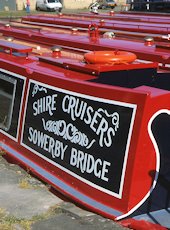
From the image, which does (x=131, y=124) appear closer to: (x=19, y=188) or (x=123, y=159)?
(x=123, y=159)

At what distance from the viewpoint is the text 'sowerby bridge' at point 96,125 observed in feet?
12.2

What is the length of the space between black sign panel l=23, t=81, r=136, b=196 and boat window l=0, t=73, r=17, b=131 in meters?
0.46

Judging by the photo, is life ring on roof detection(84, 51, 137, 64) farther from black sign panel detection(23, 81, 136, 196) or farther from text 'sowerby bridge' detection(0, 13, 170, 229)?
black sign panel detection(23, 81, 136, 196)

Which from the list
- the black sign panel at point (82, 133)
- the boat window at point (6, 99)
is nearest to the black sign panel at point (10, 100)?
the boat window at point (6, 99)

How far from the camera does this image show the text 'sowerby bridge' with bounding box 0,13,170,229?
371cm

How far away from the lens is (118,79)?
4.61 meters

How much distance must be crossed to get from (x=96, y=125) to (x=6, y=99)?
6.39 ft

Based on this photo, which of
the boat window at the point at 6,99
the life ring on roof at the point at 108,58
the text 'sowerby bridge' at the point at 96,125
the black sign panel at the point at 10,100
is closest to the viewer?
the text 'sowerby bridge' at the point at 96,125

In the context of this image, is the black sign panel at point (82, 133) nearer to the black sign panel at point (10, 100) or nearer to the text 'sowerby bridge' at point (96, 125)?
the text 'sowerby bridge' at point (96, 125)

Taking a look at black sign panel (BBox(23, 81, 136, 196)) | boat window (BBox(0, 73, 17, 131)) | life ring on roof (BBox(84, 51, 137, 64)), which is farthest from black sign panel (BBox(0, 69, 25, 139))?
life ring on roof (BBox(84, 51, 137, 64))

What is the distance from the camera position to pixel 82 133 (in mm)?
4164

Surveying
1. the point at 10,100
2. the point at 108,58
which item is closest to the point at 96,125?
the point at 108,58

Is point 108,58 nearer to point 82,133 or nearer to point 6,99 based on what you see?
point 82,133

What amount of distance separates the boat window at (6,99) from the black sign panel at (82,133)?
46 cm
